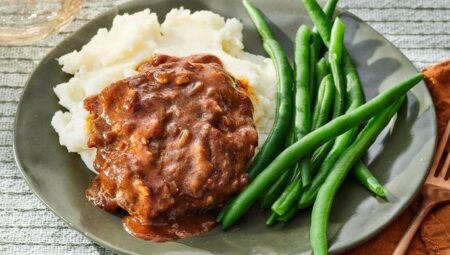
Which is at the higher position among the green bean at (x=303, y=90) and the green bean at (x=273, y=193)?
the green bean at (x=303, y=90)

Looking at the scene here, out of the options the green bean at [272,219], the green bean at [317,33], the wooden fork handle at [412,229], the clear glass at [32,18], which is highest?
the green bean at [317,33]

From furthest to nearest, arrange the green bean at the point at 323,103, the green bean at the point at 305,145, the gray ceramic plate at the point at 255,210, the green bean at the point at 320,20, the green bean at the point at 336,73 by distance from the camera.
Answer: the green bean at the point at 320,20 → the green bean at the point at 323,103 → the green bean at the point at 336,73 → the green bean at the point at 305,145 → the gray ceramic plate at the point at 255,210

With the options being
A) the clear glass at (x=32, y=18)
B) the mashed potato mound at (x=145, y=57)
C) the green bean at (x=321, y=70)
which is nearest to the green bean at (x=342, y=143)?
the green bean at (x=321, y=70)

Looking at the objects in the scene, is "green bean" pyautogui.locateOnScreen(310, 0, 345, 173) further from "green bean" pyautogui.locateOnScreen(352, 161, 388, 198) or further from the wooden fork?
the wooden fork

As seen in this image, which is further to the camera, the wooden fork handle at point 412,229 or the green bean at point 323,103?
A: the green bean at point 323,103

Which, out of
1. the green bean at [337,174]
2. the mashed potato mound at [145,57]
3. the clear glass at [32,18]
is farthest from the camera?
the clear glass at [32,18]

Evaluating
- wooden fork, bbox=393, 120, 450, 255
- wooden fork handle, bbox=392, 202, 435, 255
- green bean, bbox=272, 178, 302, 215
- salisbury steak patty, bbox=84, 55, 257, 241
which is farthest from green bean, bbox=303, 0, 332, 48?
wooden fork handle, bbox=392, 202, 435, 255

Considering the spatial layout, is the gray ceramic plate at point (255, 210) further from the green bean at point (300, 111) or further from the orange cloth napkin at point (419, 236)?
the orange cloth napkin at point (419, 236)
